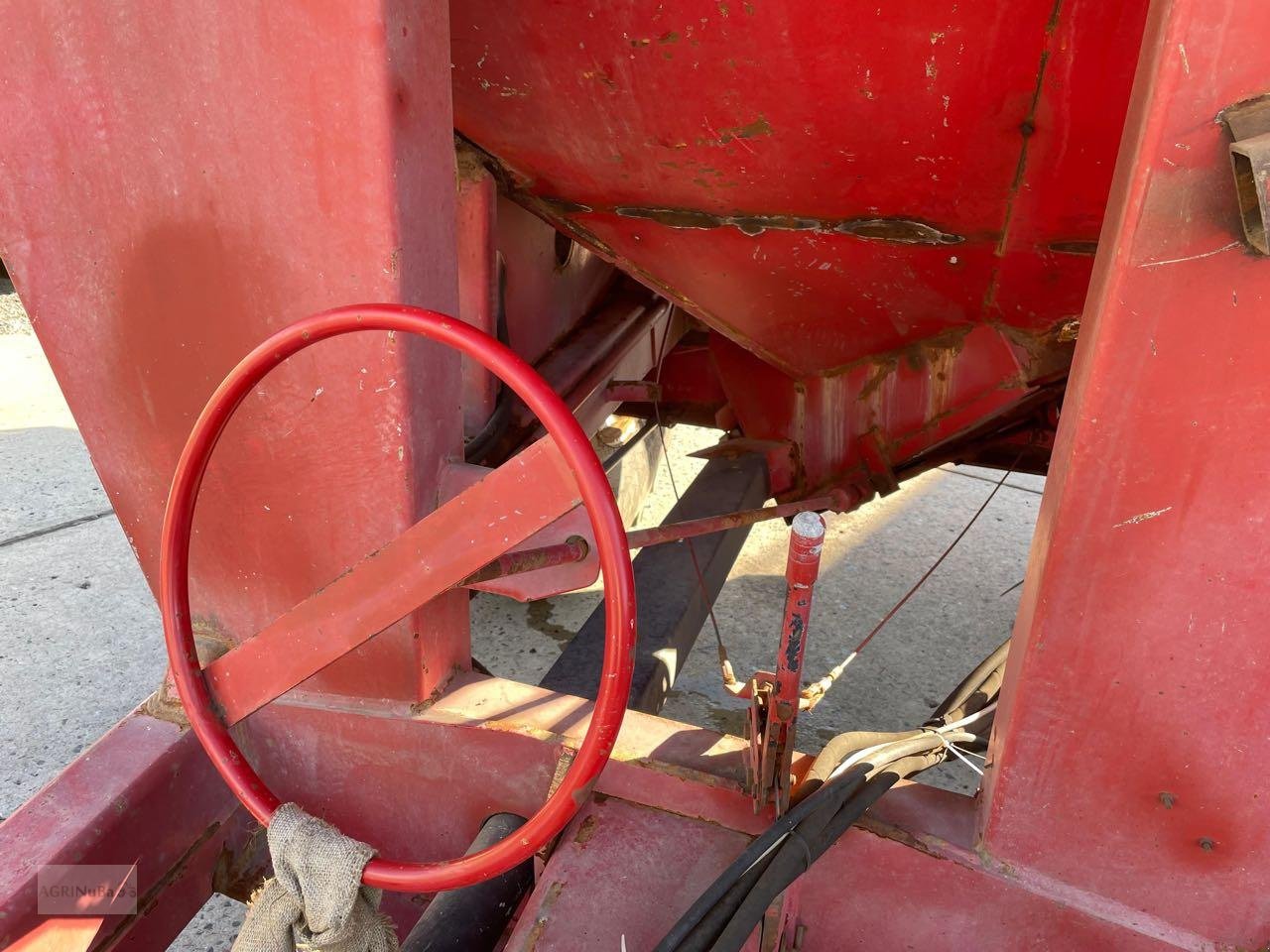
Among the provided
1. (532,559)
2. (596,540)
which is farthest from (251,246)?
(596,540)

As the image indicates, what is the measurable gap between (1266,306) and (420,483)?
850 mm

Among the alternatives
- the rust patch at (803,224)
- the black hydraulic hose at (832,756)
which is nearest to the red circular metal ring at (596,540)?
the black hydraulic hose at (832,756)

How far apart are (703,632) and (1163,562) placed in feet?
6.02

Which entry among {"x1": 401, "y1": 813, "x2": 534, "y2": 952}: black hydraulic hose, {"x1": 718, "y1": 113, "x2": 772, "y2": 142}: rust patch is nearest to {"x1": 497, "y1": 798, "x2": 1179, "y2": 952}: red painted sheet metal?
{"x1": 401, "y1": 813, "x2": 534, "y2": 952}: black hydraulic hose

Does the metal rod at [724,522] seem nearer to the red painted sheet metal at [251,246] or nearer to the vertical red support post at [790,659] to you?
the vertical red support post at [790,659]

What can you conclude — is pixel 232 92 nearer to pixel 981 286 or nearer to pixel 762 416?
pixel 981 286

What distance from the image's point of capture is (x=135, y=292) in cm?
115

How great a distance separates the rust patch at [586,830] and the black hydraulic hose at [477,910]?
0.31 feet

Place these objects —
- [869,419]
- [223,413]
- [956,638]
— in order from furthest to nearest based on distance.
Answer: [956,638], [869,419], [223,413]

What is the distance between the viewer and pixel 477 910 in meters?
1.15

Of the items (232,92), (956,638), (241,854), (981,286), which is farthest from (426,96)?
(956,638)

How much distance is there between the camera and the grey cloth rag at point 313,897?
0.98 metres

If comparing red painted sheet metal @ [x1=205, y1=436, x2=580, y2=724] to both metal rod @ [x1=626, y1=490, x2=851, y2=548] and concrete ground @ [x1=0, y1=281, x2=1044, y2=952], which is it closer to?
metal rod @ [x1=626, y1=490, x2=851, y2=548]

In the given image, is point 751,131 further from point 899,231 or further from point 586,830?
point 586,830
